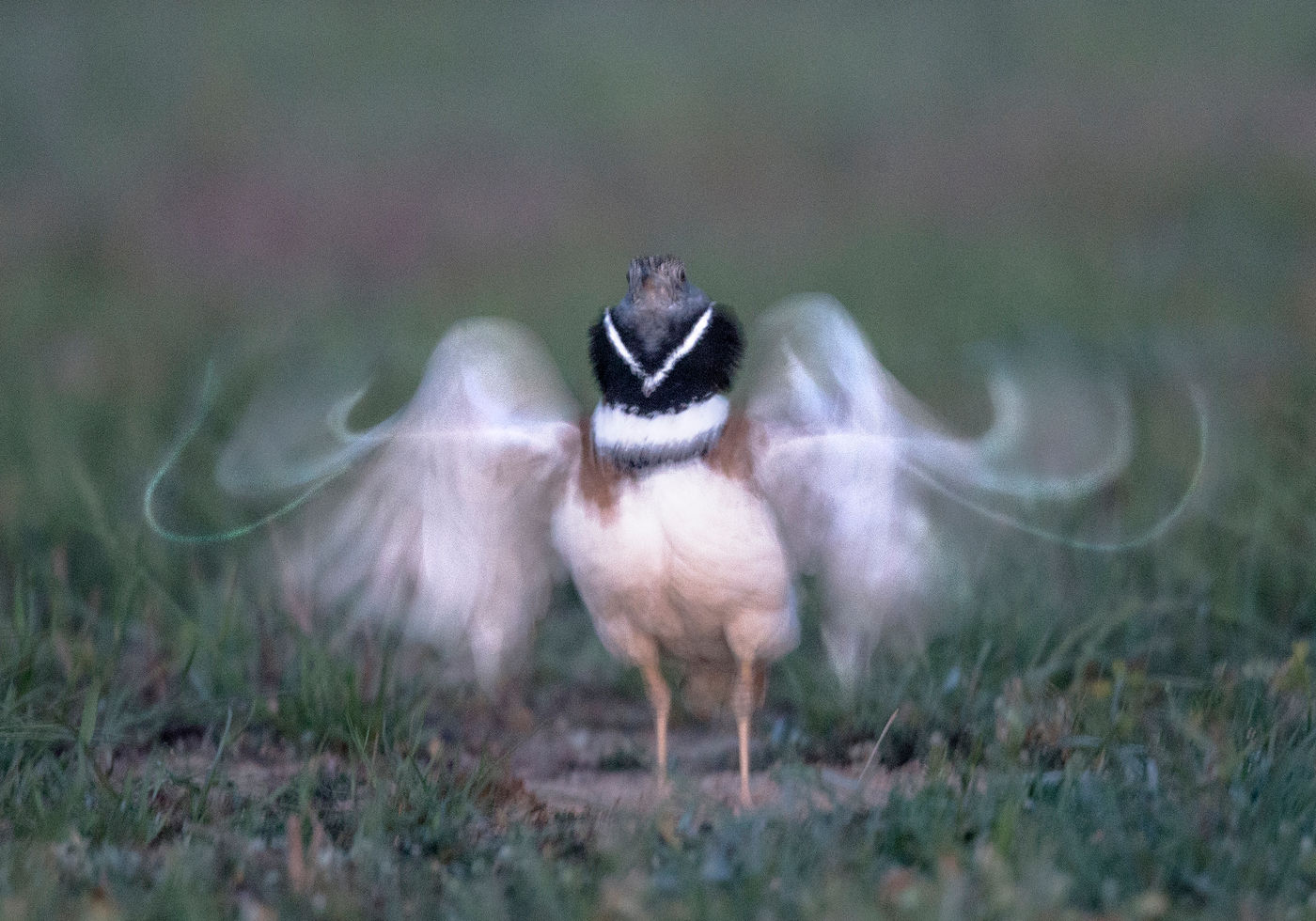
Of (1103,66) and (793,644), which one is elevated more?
(1103,66)

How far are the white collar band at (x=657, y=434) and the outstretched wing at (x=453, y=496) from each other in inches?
10.2

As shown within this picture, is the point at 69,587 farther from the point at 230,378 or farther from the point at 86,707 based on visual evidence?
the point at 230,378

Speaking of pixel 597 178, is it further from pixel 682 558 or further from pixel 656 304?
pixel 682 558

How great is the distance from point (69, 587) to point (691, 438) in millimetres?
2408

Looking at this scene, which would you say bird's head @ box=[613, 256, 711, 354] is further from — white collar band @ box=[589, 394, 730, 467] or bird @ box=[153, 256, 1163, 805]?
white collar band @ box=[589, 394, 730, 467]

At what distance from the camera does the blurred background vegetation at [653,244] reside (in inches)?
154

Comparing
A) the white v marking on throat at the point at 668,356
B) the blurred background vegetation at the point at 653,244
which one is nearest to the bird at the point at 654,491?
the white v marking on throat at the point at 668,356

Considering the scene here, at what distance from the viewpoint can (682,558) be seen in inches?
138

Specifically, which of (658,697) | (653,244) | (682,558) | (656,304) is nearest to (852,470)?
(682,558)

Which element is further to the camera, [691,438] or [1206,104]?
[1206,104]

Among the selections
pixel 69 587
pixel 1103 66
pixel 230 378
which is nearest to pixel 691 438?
pixel 69 587

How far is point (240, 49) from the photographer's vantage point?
1372 cm

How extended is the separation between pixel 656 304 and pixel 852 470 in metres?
0.60

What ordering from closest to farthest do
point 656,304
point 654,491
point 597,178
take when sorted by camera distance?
point 654,491 → point 656,304 → point 597,178
